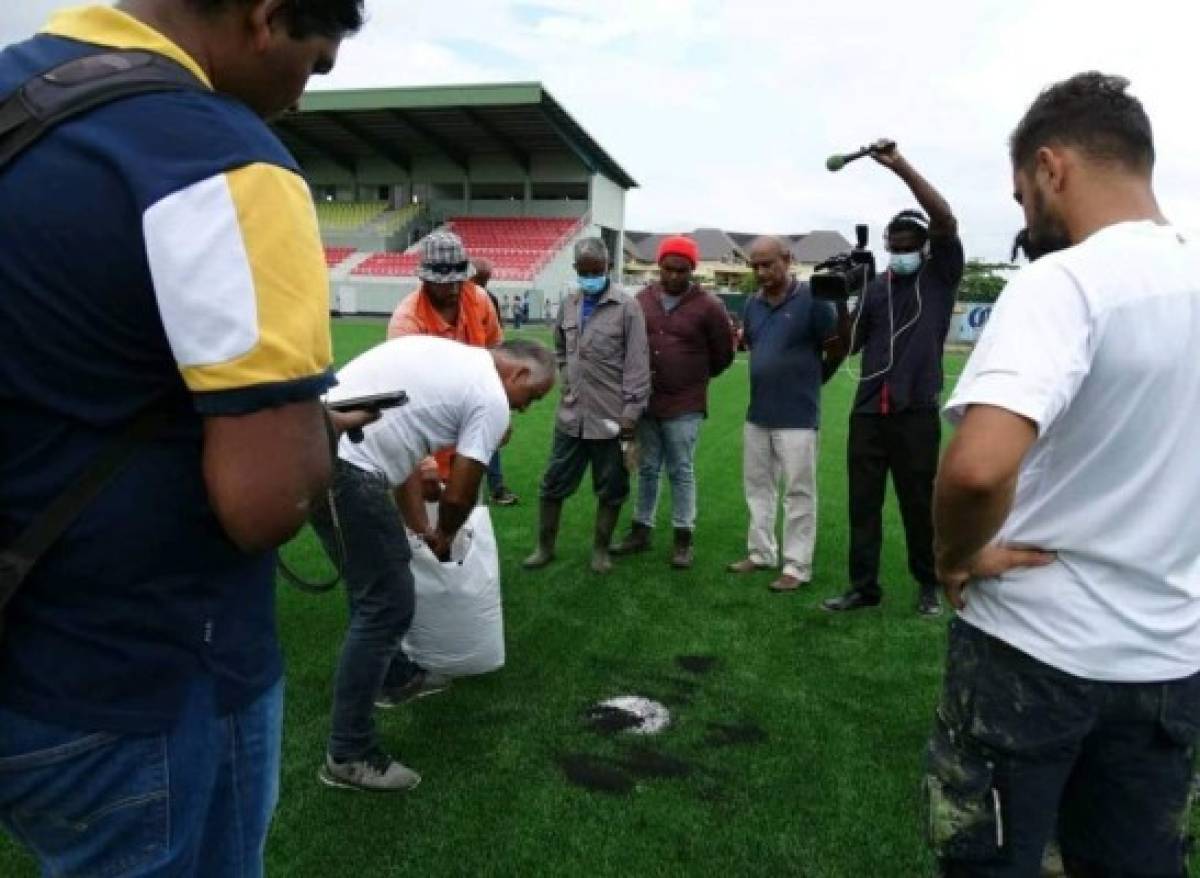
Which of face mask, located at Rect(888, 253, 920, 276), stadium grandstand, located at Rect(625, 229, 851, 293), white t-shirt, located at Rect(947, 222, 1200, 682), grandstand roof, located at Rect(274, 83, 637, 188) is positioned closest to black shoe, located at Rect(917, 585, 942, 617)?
face mask, located at Rect(888, 253, 920, 276)

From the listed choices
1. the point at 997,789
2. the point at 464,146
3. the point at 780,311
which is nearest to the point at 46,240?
the point at 997,789

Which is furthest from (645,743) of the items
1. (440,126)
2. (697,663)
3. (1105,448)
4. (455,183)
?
(455,183)

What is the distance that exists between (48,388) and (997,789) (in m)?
1.61

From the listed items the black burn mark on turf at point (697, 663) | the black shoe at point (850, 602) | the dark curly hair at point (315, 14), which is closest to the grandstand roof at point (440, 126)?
the black shoe at point (850, 602)

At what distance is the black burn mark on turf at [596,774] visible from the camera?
3.09m

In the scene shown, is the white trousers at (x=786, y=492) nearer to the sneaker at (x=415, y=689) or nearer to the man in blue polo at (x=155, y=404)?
the sneaker at (x=415, y=689)

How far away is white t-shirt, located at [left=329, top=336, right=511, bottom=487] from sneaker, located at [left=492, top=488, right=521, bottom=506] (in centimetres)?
411

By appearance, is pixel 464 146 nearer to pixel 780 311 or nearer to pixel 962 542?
pixel 780 311

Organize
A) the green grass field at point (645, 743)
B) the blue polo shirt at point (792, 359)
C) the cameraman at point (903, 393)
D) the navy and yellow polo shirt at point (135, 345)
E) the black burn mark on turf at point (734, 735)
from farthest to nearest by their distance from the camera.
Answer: the blue polo shirt at point (792, 359) → the cameraman at point (903, 393) → the black burn mark on turf at point (734, 735) → the green grass field at point (645, 743) → the navy and yellow polo shirt at point (135, 345)

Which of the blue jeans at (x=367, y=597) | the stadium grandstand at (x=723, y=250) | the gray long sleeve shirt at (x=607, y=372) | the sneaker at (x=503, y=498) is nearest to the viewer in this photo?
the blue jeans at (x=367, y=597)

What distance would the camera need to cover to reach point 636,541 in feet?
20.0

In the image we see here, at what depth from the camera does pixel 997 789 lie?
5.17ft

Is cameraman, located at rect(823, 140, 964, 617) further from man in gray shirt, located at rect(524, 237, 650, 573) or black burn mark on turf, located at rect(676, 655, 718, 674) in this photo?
man in gray shirt, located at rect(524, 237, 650, 573)

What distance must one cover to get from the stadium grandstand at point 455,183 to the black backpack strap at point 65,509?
33746 mm
